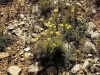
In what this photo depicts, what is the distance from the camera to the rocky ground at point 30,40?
15.7 ft

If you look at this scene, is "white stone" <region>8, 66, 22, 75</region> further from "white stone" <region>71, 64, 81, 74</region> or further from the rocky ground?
"white stone" <region>71, 64, 81, 74</region>

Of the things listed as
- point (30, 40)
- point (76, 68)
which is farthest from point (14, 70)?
point (76, 68)

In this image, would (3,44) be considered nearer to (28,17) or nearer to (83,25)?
(28,17)

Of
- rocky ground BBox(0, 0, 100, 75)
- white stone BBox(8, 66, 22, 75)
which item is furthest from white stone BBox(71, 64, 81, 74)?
white stone BBox(8, 66, 22, 75)

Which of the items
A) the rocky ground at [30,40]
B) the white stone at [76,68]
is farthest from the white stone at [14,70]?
the white stone at [76,68]

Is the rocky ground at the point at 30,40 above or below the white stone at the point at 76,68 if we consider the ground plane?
above

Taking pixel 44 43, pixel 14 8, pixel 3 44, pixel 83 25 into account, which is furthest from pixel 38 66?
pixel 14 8

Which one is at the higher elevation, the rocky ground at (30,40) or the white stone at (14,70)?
the rocky ground at (30,40)

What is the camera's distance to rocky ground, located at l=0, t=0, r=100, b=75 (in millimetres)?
4797

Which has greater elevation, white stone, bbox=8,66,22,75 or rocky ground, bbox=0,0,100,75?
rocky ground, bbox=0,0,100,75

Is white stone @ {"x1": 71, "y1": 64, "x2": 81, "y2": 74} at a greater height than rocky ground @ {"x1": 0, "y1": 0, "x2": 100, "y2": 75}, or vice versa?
rocky ground @ {"x1": 0, "y1": 0, "x2": 100, "y2": 75}

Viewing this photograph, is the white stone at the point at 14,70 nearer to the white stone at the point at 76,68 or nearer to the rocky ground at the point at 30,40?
the rocky ground at the point at 30,40

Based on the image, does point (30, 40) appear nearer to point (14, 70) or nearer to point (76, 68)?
point (14, 70)

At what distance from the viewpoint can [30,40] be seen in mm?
5367
